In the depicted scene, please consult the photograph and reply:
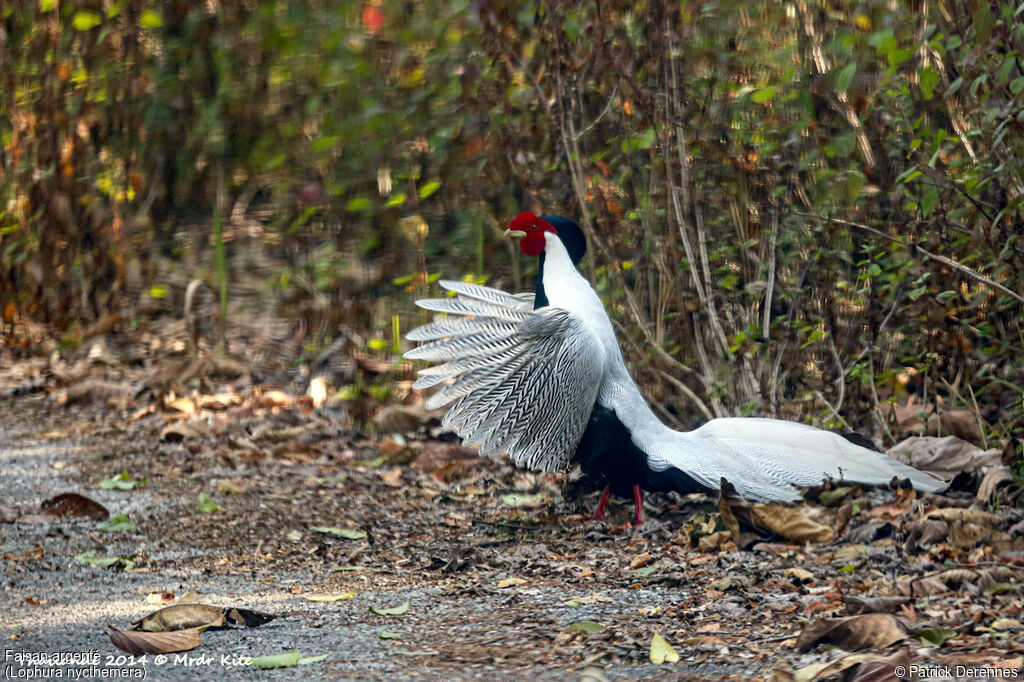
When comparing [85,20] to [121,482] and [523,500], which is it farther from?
[523,500]

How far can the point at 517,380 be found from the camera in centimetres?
381

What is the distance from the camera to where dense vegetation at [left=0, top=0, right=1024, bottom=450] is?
3.69 metres

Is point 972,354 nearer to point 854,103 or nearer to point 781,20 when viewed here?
point 854,103

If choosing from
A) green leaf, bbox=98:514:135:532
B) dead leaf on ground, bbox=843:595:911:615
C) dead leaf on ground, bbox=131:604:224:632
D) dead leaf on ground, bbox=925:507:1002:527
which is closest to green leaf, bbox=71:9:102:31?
green leaf, bbox=98:514:135:532

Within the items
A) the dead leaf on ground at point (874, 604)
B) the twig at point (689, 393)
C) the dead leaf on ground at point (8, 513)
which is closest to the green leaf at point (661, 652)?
the dead leaf on ground at point (874, 604)

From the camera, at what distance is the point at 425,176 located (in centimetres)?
569

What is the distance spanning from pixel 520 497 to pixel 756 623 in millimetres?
1686

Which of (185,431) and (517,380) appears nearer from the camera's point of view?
(517,380)

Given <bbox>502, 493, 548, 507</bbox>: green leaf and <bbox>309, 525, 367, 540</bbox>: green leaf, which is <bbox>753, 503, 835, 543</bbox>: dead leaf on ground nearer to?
<bbox>502, 493, 548, 507</bbox>: green leaf

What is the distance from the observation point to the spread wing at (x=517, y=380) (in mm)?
3793

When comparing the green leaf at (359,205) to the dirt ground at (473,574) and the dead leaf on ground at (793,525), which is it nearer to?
the dirt ground at (473,574)

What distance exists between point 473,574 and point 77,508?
1475 mm

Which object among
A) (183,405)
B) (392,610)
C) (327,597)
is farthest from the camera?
(183,405)

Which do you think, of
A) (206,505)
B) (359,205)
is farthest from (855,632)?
(359,205)
